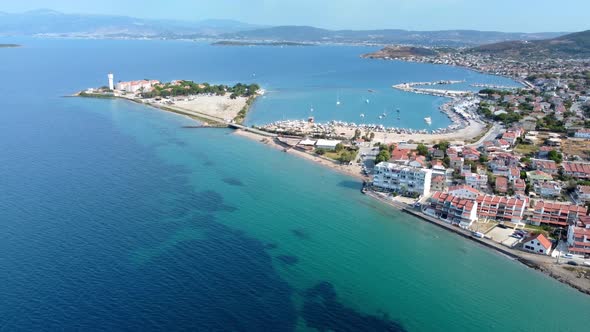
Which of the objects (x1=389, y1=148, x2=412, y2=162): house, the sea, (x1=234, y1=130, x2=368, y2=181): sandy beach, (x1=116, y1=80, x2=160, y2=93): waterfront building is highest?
(x1=116, y1=80, x2=160, y2=93): waterfront building

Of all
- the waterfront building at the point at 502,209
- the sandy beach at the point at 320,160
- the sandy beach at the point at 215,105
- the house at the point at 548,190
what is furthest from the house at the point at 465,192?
the sandy beach at the point at 215,105

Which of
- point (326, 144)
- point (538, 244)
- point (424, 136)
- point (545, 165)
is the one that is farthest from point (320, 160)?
point (538, 244)

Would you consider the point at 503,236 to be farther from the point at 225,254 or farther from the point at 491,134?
the point at 491,134

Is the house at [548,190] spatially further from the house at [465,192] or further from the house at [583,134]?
the house at [583,134]

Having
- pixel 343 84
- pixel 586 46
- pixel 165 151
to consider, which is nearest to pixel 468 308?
pixel 165 151

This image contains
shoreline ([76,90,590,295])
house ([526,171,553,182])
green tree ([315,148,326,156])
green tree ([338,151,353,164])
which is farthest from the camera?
green tree ([315,148,326,156])

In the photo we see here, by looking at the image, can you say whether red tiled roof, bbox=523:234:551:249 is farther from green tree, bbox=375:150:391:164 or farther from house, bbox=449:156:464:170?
green tree, bbox=375:150:391:164

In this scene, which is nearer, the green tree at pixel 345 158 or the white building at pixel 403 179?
the white building at pixel 403 179

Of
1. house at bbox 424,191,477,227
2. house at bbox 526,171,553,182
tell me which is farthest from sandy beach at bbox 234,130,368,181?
house at bbox 526,171,553,182
